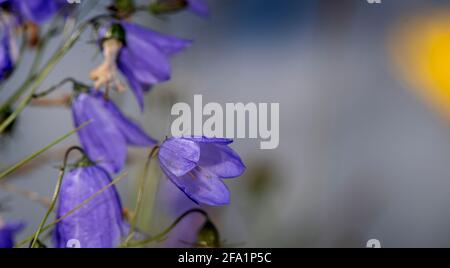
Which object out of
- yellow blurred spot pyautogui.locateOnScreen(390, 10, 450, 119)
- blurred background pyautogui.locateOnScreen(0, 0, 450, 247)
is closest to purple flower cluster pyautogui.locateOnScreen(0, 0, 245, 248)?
blurred background pyautogui.locateOnScreen(0, 0, 450, 247)

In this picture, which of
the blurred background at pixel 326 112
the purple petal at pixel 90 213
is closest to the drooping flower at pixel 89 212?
the purple petal at pixel 90 213

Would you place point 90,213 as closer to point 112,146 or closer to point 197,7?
point 112,146

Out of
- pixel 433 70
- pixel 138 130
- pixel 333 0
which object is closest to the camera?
pixel 138 130

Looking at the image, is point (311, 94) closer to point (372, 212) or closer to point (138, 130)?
point (372, 212)

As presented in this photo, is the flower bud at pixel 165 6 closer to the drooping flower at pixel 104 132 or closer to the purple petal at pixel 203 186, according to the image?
the drooping flower at pixel 104 132

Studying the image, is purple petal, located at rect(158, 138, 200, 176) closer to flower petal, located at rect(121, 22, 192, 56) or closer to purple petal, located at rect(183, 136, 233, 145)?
purple petal, located at rect(183, 136, 233, 145)
